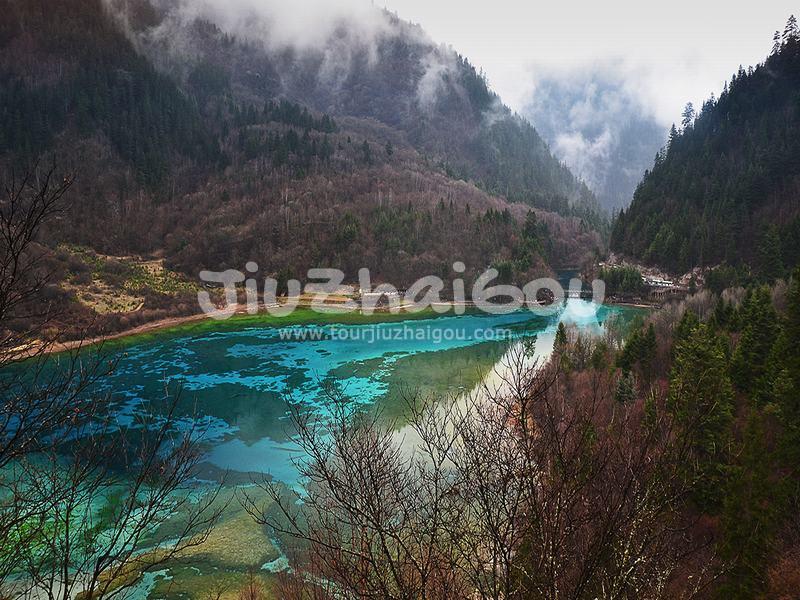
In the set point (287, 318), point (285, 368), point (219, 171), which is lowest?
point (285, 368)

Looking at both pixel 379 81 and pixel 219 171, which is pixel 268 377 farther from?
pixel 379 81

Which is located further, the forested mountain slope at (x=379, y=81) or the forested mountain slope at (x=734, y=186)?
the forested mountain slope at (x=379, y=81)

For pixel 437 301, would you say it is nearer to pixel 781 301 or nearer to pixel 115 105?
pixel 781 301

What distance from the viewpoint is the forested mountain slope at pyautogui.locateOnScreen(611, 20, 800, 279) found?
61.7 m

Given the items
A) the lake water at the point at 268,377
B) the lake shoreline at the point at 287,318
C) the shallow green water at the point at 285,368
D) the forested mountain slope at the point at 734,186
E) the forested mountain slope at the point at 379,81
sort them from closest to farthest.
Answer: the lake water at the point at 268,377, the shallow green water at the point at 285,368, the lake shoreline at the point at 287,318, the forested mountain slope at the point at 734,186, the forested mountain slope at the point at 379,81

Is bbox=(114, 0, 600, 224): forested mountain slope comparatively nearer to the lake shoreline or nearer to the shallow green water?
the lake shoreline

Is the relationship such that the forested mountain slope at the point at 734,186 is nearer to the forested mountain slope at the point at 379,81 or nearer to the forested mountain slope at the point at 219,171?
the forested mountain slope at the point at 219,171

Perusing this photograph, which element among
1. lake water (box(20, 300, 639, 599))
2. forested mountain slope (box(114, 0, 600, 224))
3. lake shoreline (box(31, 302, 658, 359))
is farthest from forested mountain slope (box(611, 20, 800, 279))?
forested mountain slope (box(114, 0, 600, 224))

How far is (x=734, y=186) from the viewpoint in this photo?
236 ft

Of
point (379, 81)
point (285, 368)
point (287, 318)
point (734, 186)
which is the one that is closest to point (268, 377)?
point (285, 368)

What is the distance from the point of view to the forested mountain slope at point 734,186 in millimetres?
61719

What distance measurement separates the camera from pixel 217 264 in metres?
76.8

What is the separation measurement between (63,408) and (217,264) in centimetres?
7730

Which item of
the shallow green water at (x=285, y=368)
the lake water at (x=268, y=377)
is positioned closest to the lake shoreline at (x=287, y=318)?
the lake water at (x=268, y=377)
